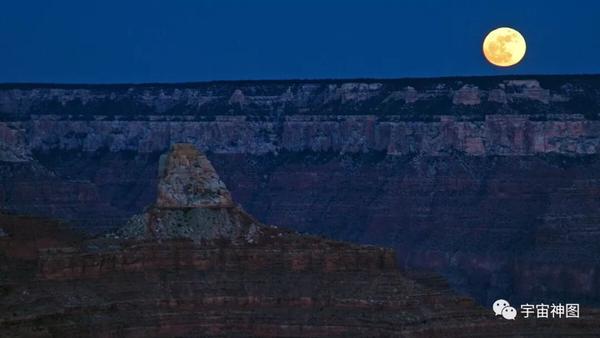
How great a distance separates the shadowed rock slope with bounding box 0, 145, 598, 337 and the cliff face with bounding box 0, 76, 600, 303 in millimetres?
26059

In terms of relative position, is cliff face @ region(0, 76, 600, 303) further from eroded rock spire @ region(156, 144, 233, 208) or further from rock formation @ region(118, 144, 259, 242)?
rock formation @ region(118, 144, 259, 242)

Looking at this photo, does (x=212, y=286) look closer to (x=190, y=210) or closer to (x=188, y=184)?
(x=190, y=210)

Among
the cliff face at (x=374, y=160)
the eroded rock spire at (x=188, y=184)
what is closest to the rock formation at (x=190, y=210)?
the eroded rock spire at (x=188, y=184)

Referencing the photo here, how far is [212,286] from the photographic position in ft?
282

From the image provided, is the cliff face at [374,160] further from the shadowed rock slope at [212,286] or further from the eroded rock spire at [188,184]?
the shadowed rock slope at [212,286]

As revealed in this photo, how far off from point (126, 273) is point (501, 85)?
168 feet

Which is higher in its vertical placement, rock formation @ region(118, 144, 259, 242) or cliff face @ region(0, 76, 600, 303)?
cliff face @ region(0, 76, 600, 303)

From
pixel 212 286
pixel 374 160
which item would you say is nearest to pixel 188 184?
pixel 212 286

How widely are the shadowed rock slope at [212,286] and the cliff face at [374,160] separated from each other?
85.5ft

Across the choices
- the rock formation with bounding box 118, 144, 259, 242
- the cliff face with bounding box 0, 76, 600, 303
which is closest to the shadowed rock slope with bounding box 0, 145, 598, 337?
the rock formation with bounding box 118, 144, 259, 242

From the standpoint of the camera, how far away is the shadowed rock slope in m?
83.1

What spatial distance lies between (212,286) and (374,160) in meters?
52.1

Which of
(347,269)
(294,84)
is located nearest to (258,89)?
(294,84)

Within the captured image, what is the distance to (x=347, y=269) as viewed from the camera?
291 feet
